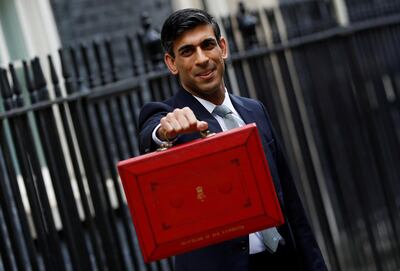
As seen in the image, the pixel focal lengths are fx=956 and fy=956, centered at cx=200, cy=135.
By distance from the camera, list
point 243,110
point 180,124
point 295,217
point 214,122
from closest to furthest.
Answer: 1. point 180,124
2. point 214,122
3. point 243,110
4. point 295,217

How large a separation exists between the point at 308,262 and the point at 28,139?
1949mm

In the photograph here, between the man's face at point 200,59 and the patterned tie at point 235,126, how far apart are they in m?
0.09

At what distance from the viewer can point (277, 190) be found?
150 inches

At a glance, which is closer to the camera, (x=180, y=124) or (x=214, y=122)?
(x=180, y=124)

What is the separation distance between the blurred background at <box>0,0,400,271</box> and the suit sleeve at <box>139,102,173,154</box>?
69.6 inches

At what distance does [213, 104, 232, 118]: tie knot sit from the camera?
367 cm

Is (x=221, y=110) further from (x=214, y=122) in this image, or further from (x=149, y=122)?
(x=149, y=122)

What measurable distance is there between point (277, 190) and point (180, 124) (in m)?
0.74

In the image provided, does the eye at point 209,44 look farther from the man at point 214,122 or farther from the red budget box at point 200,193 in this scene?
the red budget box at point 200,193

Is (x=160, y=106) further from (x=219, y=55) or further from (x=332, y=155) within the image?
(x=332, y=155)

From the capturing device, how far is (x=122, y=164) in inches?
130

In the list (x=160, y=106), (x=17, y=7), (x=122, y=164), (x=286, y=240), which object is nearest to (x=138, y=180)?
(x=122, y=164)

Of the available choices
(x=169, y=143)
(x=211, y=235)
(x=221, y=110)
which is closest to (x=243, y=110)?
(x=221, y=110)

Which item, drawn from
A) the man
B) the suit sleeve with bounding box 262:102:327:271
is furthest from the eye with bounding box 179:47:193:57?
the suit sleeve with bounding box 262:102:327:271
